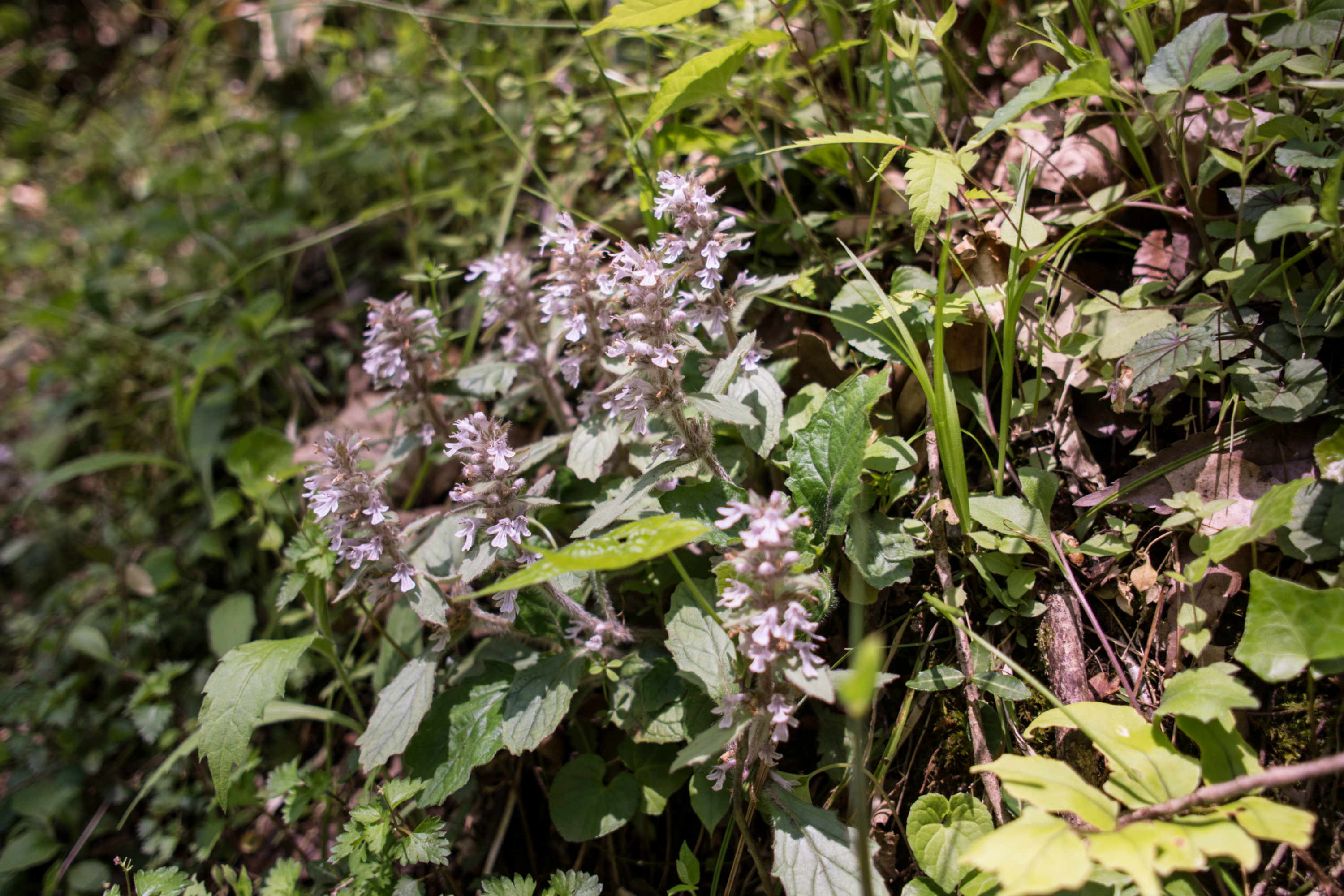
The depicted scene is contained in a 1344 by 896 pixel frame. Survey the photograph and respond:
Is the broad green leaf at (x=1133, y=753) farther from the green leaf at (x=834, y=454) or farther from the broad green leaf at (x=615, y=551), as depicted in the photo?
the broad green leaf at (x=615, y=551)

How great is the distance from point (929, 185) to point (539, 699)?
5.93 ft

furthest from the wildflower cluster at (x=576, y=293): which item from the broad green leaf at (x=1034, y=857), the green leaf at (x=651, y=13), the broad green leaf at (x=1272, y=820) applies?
the broad green leaf at (x=1272, y=820)

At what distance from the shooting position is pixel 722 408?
207cm

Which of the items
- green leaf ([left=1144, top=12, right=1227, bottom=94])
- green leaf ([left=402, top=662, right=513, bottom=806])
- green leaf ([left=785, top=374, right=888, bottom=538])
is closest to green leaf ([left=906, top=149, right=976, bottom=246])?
green leaf ([left=785, top=374, right=888, bottom=538])

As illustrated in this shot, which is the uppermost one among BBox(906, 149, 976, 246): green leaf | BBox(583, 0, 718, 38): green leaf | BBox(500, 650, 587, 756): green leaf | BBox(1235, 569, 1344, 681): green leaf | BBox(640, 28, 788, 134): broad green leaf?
BBox(583, 0, 718, 38): green leaf

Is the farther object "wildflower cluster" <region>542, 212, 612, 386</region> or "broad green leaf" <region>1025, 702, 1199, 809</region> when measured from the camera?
"wildflower cluster" <region>542, 212, 612, 386</region>

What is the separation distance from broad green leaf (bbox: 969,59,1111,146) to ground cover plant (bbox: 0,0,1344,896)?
0.01 m

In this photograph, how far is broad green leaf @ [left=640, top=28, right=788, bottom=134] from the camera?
230 centimetres

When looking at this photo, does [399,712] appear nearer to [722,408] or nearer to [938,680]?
[722,408]

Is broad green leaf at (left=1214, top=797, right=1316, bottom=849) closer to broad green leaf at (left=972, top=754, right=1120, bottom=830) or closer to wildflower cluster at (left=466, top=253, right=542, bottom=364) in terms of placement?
broad green leaf at (left=972, top=754, right=1120, bottom=830)

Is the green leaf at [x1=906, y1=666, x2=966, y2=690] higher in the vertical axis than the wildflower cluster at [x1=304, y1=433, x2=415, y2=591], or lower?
lower

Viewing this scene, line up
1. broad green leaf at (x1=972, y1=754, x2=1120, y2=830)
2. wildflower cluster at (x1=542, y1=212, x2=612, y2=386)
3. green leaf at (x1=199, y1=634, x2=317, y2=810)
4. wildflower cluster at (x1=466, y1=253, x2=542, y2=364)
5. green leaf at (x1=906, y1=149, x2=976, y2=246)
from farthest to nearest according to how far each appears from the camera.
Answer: wildflower cluster at (x1=466, y1=253, x2=542, y2=364)
wildflower cluster at (x1=542, y1=212, x2=612, y2=386)
green leaf at (x1=199, y1=634, x2=317, y2=810)
green leaf at (x1=906, y1=149, x2=976, y2=246)
broad green leaf at (x1=972, y1=754, x2=1120, y2=830)

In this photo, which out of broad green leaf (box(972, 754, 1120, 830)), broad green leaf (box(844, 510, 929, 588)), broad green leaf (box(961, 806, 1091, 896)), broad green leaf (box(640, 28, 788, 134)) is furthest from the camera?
broad green leaf (box(640, 28, 788, 134))

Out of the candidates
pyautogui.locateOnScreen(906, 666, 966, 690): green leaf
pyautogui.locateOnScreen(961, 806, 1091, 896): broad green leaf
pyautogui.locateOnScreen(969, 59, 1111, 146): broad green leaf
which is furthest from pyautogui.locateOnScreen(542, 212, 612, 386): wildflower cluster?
pyautogui.locateOnScreen(961, 806, 1091, 896): broad green leaf
